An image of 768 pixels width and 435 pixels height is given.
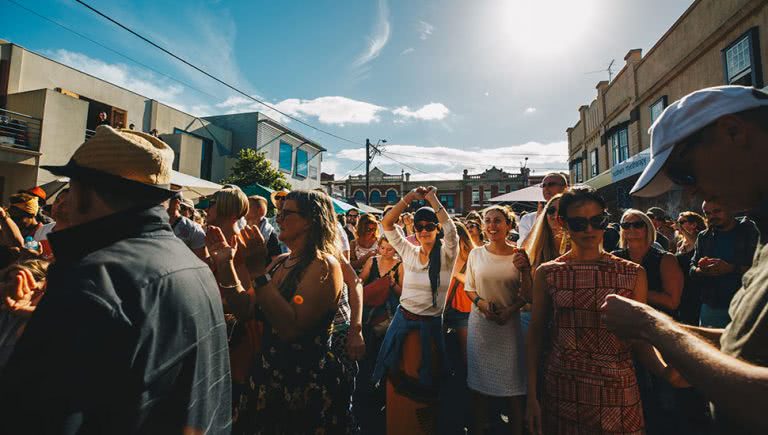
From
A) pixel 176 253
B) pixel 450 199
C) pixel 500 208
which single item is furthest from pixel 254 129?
pixel 450 199

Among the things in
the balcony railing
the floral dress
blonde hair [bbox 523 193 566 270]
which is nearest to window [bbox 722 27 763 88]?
blonde hair [bbox 523 193 566 270]

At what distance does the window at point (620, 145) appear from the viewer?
55.6ft

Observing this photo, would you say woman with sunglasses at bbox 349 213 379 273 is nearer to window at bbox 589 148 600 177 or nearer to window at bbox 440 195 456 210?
window at bbox 589 148 600 177

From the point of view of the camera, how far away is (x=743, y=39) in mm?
9789

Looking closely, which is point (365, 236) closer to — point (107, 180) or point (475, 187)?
point (107, 180)

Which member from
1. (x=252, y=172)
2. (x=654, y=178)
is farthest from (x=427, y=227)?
(x=252, y=172)

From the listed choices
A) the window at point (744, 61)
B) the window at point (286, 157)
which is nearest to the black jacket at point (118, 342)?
the window at point (744, 61)

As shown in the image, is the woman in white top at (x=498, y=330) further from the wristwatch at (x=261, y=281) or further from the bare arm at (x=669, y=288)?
the wristwatch at (x=261, y=281)

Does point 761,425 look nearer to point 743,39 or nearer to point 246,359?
point 246,359

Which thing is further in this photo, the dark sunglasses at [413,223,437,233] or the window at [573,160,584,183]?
the window at [573,160,584,183]

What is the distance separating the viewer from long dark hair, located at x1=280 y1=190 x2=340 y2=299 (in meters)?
2.36

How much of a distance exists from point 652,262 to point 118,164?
411 centimetres

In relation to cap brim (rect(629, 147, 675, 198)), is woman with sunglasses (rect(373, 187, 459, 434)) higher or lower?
lower

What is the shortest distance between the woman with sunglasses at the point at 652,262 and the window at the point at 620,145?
652 inches
